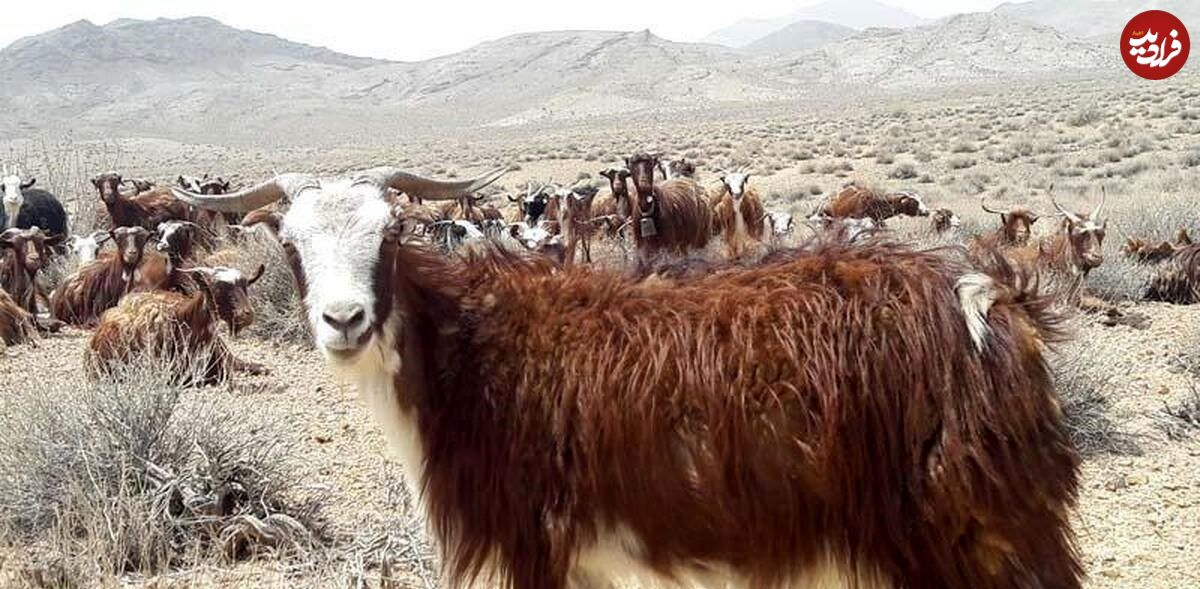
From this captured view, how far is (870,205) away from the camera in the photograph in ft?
56.7

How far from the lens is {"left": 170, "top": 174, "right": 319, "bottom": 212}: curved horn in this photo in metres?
4.07

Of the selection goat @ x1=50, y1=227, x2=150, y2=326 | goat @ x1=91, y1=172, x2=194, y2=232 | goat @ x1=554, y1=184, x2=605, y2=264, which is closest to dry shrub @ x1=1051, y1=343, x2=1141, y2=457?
goat @ x1=554, y1=184, x2=605, y2=264

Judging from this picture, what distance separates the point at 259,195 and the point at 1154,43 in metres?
57.9

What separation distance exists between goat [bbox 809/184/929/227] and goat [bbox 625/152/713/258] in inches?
117

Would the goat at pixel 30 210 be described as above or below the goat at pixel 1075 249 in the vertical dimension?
above

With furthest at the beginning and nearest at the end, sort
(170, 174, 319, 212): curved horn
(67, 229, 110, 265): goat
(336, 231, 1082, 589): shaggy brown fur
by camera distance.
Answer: (67, 229, 110, 265): goat < (170, 174, 319, 212): curved horn < (336, 231, 1082, 589): shaggy brown fur

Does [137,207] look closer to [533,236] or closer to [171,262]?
[171,262]

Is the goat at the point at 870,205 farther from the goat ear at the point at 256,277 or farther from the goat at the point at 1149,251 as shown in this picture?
the goat ear at the point at 256,277

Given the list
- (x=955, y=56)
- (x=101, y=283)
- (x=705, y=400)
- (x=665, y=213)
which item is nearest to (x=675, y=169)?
(x=665, y=213)

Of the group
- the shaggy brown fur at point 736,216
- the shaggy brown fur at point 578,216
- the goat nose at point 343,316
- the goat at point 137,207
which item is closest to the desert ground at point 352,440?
the goat nose at point 343,316

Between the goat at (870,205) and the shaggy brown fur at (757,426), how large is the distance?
1375cm

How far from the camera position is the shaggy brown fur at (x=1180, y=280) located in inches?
450

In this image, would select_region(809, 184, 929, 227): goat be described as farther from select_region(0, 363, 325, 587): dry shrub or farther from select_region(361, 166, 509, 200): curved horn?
select_region(361, 166, 509, 200): curved horn

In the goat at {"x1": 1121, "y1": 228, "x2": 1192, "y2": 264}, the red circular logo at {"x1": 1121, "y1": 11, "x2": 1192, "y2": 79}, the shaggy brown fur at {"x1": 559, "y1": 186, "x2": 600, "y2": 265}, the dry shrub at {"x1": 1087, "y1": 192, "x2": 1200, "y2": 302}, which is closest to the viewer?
the dry shrub at {"x1": 1087, "y1": 192, "x2": 1200, "y2": 302}
